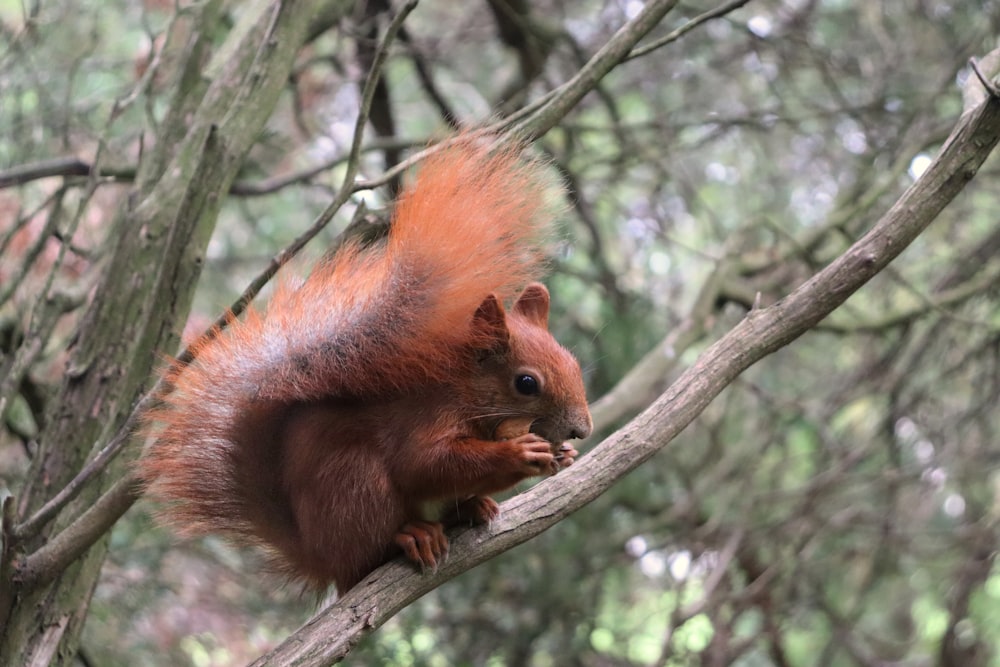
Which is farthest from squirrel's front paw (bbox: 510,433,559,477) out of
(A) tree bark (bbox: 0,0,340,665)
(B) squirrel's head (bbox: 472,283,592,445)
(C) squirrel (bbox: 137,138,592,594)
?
(A) tree bark (bbox: 0,0,340,665)

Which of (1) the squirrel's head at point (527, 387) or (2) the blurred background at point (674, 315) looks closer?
(1) the squirrel's head at point (527, 387)

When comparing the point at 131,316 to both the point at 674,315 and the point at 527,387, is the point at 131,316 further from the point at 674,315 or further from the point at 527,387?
the point at 674,315

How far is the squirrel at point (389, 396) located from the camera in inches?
68.6

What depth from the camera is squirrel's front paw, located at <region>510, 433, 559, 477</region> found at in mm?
1701

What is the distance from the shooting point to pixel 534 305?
6.87 feet

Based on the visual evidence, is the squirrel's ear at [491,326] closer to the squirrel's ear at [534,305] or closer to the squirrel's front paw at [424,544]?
the squirrel's ear at [534,305]

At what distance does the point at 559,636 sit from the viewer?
145 inches

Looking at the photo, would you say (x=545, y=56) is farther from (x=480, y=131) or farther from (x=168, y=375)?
(x=168, y=375)

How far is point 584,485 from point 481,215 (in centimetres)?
49

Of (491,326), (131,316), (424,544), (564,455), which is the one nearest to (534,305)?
(491,326)

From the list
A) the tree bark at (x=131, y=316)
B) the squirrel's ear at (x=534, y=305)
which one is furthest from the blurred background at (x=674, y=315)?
the squirrel's ear at (x=534, y=305)

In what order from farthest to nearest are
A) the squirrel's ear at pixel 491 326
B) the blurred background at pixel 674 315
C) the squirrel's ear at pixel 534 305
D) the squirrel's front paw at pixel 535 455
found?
1. the blurred background at pixel 674 315
2. the squirrel's ear at pixel 534 305
3. the squirrel's ear at pixel 491 326
4. the squirrel's front paw at pixel 535 455

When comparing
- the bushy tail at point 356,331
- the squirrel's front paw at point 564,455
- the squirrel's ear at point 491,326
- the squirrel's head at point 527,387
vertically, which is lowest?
the squirrel's front paw at point 564,455

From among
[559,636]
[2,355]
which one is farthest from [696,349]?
[2,355]
